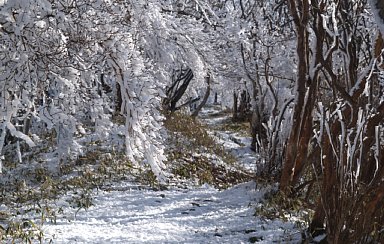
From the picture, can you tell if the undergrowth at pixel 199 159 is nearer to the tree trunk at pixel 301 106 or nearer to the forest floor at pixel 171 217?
the forest floor at pixel 171 217

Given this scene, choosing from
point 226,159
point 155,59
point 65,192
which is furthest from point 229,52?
point 65,192

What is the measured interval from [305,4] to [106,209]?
11.8ft

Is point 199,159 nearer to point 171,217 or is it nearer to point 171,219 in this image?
point 171,217

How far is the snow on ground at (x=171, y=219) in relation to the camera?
4.59 metres

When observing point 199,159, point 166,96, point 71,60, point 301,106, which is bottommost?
point 199,159

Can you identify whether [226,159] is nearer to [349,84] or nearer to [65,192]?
[65,192]

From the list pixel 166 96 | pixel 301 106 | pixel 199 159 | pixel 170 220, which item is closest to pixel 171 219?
pixel 170 220

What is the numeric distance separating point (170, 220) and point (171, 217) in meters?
0.17

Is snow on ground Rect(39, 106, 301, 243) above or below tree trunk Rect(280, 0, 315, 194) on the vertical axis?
below

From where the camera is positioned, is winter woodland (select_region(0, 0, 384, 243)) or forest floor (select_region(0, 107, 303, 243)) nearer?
winter woodland (select_region(0, 0, 384, 243))

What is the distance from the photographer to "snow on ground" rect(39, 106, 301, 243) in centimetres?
459

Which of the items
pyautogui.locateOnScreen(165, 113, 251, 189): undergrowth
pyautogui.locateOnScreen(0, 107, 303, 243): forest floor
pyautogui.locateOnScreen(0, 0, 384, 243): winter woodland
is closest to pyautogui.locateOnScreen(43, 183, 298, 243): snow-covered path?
pyautogui.locateOnScreen(0, 107, 303, 243): forest floor

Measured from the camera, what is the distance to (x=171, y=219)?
5449 millimetres

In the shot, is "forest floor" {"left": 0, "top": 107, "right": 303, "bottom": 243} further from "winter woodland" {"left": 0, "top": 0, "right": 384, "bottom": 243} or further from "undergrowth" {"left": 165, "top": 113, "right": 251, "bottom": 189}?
"undergrowth" {"left": 165, "top": 113, "right": 251, "bottom": 189}
